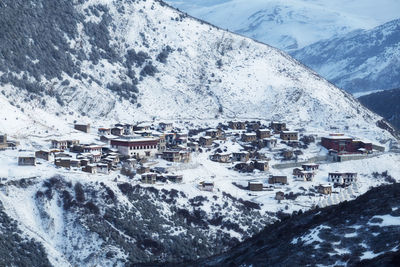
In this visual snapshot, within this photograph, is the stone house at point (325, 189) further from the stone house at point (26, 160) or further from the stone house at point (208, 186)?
the stone house at point (26, 160)

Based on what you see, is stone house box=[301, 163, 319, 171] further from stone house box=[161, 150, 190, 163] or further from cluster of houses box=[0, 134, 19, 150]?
cluster of houses box=[0, 134, 19, 150]

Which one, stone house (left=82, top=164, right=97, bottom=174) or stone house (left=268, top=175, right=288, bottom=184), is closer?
stone house (left=82, top=164, right=97, bottom=174)

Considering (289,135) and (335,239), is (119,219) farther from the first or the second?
(289,135)

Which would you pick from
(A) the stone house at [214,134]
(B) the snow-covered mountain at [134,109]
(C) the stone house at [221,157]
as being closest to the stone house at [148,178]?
(B) the snow-covered mountain at [134,109]

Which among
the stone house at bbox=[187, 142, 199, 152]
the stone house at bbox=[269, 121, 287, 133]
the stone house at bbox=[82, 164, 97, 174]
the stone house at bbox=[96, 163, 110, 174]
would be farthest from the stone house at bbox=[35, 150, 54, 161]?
the stone house at bbox=[269, 121, 287, 133]

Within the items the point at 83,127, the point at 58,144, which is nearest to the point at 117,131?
the point at 83,127

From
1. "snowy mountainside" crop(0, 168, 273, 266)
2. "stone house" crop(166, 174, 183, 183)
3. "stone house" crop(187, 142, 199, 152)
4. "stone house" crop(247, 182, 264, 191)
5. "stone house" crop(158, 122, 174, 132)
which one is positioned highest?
"stone house" crop(158, 122, 174, 132)
